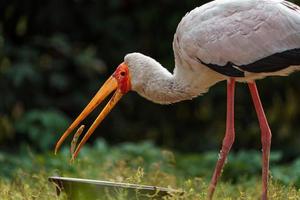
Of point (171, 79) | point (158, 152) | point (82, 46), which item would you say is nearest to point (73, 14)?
point (82, 46)

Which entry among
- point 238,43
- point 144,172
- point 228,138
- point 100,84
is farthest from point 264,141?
point 100,84

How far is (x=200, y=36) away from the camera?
20.6 ft

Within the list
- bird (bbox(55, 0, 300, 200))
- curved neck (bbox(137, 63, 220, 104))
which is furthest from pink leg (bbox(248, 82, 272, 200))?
curved neck (bbox(137, 63, 220, 104))

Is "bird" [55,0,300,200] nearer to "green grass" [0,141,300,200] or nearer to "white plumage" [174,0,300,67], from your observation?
"white plumage" [174,0,300,67]

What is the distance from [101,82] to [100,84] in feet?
0.32

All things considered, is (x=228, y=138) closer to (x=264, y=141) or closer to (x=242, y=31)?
(x=264, y=141)

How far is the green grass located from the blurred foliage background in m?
0.93

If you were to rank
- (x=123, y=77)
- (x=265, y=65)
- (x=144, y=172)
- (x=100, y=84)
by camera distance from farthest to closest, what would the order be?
(x=100, y=84), (x=144, y=172), (x=123, y=77), (x=265, y=65)

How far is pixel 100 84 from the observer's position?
40.4ft

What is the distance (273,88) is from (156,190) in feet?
23.1

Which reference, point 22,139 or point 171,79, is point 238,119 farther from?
point 171,79

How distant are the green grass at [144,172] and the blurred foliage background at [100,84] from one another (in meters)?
0.93

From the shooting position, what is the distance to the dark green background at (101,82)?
458 inches

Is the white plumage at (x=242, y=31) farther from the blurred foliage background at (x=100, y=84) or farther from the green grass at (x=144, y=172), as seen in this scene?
the blurred foliage background at (x=100, y=84)
